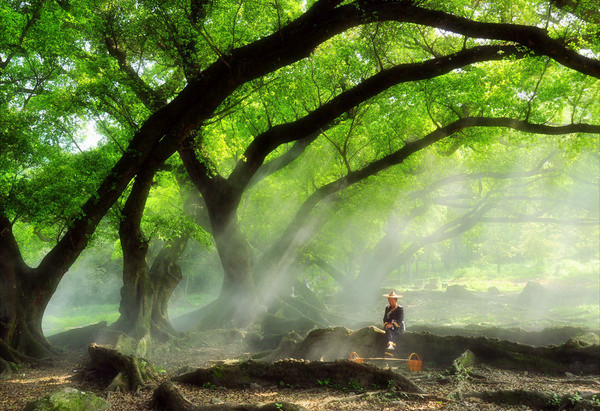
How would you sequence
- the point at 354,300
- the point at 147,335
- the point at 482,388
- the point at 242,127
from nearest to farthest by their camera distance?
the point at 482,388, the point at 147,335, the point at 242,127, the point at 354,300

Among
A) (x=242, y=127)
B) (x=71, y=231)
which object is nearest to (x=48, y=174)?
(x=71, y=231)

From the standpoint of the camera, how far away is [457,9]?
9.90 m

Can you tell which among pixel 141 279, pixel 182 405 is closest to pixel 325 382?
pixel 182 405

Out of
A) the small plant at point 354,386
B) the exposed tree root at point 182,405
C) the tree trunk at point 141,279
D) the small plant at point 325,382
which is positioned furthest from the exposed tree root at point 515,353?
the tree trunk at point 141,279

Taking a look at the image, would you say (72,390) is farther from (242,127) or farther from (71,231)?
(242,127)

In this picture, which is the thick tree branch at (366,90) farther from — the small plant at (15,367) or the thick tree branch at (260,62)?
the small plant at (15,367)

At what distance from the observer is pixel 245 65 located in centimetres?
911

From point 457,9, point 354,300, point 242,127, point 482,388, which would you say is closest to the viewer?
point 482,388

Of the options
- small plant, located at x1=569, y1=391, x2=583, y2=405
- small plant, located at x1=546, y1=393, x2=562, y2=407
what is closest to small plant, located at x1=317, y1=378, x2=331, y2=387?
small plant, located at x1=546, y1=393, x2=562, y2=407

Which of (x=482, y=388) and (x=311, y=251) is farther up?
(x=311, y=251)

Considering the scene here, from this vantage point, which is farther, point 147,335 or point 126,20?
point 147,335

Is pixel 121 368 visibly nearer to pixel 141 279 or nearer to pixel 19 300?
pixel 19 300

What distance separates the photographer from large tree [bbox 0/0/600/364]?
8727mm

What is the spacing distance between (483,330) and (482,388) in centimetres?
742
